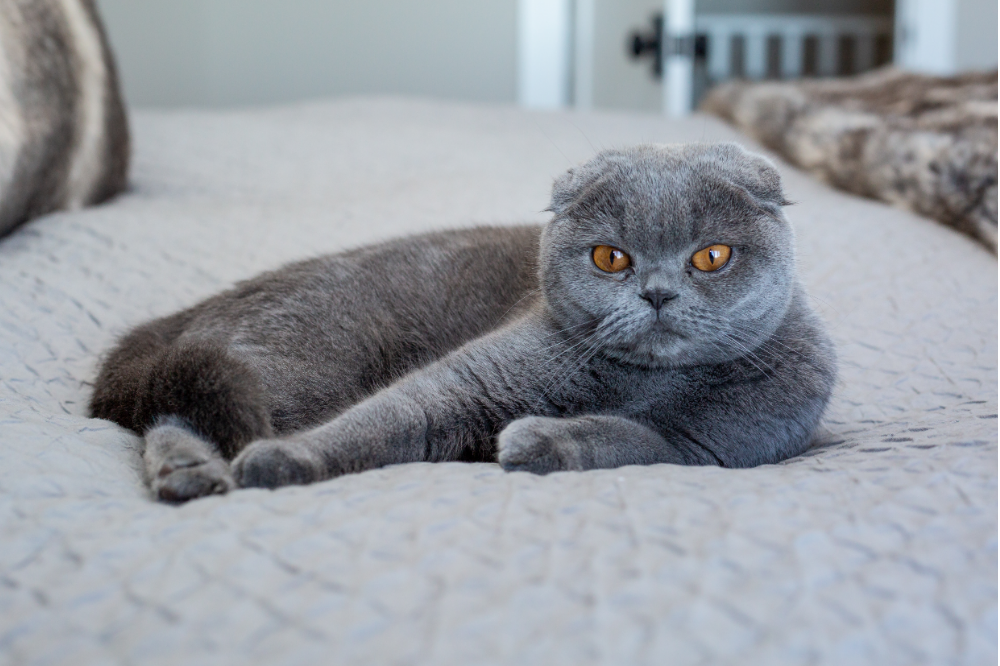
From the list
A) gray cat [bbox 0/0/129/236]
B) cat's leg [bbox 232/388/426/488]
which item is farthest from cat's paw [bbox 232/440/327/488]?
gray cat [bbox 0/0/129/236]

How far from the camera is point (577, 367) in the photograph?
966mm

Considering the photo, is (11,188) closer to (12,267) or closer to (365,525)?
(12,267)

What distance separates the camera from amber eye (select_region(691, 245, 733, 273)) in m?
0.89

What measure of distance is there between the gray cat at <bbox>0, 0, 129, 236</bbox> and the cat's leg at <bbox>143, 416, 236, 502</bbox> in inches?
31.4

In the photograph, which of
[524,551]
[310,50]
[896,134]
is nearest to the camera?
[524,551]

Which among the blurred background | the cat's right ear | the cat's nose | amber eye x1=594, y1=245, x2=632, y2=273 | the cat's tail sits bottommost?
the cat's tail

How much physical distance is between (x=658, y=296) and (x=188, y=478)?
472 millimetres

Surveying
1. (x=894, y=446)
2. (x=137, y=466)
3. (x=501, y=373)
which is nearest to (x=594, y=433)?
(x=501, y=373)

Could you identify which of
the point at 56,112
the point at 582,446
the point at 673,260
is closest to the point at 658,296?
the point at 673,260

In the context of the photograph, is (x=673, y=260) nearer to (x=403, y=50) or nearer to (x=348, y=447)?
(x=348, y=447)

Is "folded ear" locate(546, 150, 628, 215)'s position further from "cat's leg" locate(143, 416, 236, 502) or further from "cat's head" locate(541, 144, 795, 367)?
"cat's leg" locate(143, 416, 236, 502)

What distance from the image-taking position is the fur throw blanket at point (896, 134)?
5.11 ft

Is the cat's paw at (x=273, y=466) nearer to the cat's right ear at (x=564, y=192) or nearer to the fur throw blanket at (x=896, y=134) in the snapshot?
the cat's right ear at (x=564, y=192)

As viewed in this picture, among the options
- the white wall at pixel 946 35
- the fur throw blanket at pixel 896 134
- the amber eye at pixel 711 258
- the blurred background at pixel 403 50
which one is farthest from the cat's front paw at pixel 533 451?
the white wall at pixel 946 35
